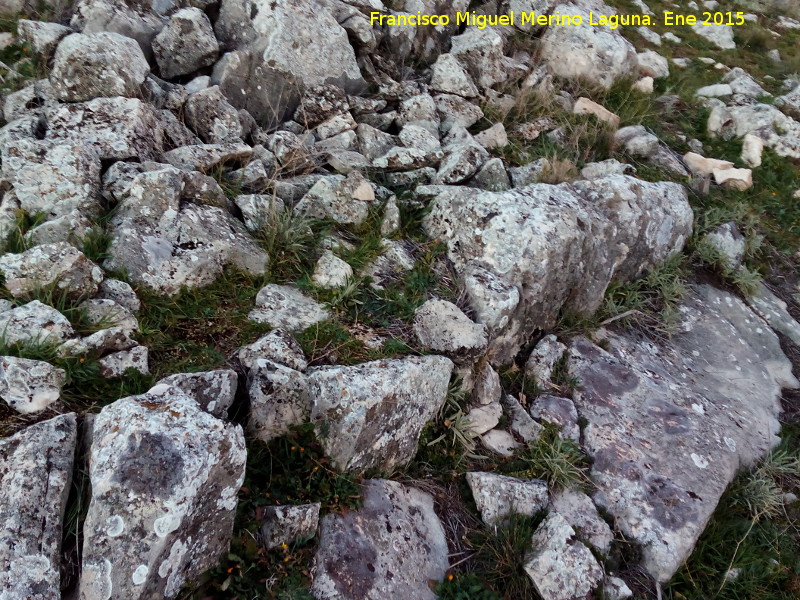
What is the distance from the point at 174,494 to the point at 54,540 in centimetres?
62

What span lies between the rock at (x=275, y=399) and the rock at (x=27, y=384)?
1064mm

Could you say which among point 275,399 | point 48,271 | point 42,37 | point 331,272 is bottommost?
point 275,399

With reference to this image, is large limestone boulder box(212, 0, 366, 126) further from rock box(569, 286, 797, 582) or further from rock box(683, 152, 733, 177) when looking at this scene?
rock box(683, 152, 733, 177)

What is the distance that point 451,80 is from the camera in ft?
22.6

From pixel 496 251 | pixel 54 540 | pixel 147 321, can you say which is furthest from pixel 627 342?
pixel 54 540

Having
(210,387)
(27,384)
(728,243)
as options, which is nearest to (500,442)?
(210,387)

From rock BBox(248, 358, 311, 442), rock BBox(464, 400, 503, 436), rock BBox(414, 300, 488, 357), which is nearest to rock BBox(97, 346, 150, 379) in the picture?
rock BBox(248, 358, 311, 442)

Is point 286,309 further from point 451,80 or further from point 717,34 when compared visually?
point 717,34

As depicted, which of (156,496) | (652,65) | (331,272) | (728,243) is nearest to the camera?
(156,496)

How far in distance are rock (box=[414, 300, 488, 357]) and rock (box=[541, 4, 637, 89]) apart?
17.2ft

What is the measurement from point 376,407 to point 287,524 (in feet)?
2.82

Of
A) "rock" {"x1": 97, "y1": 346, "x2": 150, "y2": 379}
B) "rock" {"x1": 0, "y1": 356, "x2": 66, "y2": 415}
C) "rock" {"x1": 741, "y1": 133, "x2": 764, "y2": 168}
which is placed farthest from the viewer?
"rock" {"x1": 741, "y1": 133, "x2": 764, "y2": 168}

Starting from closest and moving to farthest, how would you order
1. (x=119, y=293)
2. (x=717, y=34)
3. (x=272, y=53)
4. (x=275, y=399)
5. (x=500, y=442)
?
(x=275, y=399), (x=119, y=293), (x=500, y=442), (x=272, y=53), (x=717, y=34)

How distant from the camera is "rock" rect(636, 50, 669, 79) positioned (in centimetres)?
904
